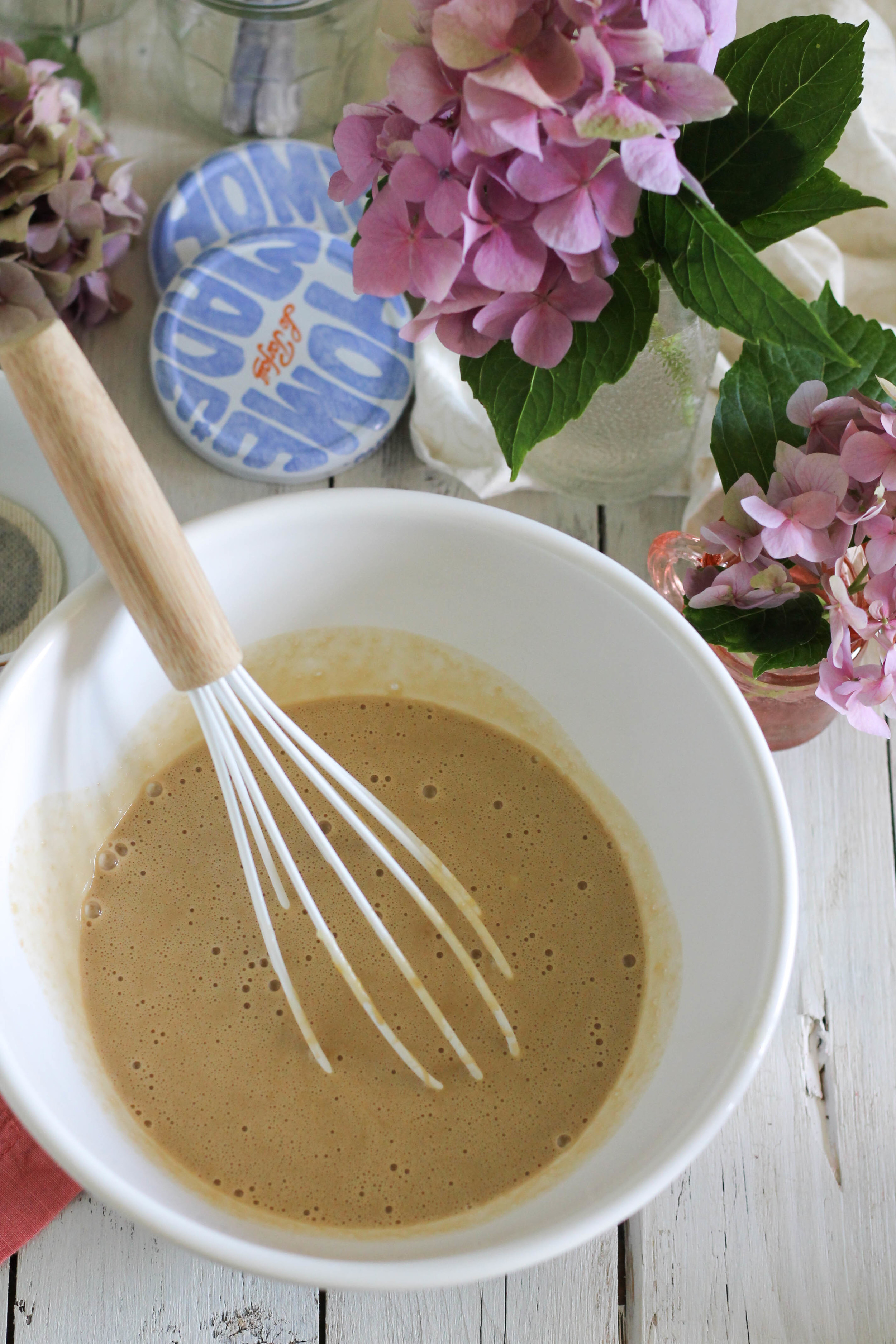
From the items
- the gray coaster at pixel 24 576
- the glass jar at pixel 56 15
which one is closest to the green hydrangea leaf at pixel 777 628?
the gray coaster at pixel 24 576

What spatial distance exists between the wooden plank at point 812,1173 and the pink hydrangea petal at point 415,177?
1.64 ft

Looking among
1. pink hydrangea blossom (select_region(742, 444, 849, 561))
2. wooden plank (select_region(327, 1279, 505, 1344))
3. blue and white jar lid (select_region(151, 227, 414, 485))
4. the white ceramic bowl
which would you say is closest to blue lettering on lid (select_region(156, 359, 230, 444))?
blue and white jar lid (select_region(151, 227, 414, 485))

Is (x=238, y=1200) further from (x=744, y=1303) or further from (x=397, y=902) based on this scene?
(x=744, y=1303)

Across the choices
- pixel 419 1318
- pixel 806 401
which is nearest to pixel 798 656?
pixel 806 401

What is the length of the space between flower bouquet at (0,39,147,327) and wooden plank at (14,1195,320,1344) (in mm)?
611

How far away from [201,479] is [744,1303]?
25.9 inches

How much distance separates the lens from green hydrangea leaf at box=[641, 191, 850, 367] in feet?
1.58

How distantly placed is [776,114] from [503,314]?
0.16 meters

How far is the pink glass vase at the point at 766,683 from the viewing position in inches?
27.1

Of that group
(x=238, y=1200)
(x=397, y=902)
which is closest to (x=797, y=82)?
(x=397, y=902)

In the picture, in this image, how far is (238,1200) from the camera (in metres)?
0.60

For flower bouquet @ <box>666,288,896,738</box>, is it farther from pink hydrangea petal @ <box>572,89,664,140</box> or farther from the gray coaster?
the gray coaster

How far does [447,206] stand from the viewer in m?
0.48

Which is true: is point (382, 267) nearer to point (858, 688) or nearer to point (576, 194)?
point (576, 194)
